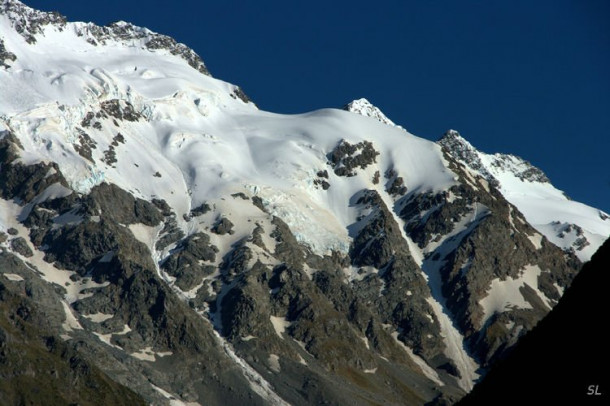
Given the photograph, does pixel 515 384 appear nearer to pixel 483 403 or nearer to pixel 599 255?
pixel 483 403

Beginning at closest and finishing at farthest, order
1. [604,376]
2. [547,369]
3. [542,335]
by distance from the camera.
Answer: [604,376] → [547,369] → [542,335]

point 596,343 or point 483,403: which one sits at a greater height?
point 596,343

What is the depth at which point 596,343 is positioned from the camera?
68.8 metres

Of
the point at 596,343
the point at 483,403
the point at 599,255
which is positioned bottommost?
the point at 483,403

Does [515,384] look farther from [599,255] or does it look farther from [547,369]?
[599,255]

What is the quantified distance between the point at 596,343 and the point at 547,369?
5147mm

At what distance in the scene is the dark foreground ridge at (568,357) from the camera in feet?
218

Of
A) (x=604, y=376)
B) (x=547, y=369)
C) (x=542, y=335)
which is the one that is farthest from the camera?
(x=542, y=335)

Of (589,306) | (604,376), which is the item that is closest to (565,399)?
(604,376)

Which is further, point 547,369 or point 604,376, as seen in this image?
point 547,369

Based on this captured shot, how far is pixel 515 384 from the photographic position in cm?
7612

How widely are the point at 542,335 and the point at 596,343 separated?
9274 mm

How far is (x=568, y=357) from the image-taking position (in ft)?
232

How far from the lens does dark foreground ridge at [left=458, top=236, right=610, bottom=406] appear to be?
66500mm
